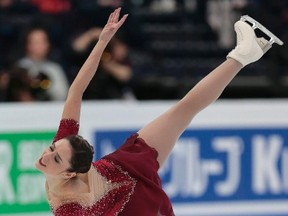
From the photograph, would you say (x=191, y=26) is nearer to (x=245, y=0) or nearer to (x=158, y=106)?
(x=245, y=0)

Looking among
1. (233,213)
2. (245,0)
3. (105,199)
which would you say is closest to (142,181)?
(105,199)

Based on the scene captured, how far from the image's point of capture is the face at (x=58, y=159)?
3586 mm

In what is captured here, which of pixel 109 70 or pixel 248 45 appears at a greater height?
pixel 248 45

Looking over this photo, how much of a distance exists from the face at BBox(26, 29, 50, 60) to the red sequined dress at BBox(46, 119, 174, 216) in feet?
8.56

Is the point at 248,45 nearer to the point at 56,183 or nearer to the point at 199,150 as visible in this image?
the point at 56,183

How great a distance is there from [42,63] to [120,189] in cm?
291

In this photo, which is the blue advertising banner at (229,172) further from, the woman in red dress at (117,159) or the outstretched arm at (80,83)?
the outstretched arm at (80,83)

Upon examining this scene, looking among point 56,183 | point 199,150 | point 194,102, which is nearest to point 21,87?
point 199,150

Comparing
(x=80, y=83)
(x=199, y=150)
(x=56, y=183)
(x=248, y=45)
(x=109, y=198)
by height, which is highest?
(x=248, y=45)

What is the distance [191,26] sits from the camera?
926 cm

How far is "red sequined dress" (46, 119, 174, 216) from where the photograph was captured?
3732 millimetres

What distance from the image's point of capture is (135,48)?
27.4 feet

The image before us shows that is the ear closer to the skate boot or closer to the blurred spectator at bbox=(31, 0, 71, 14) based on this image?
the skate boot

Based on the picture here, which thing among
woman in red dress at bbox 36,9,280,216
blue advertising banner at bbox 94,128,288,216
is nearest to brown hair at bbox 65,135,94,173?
woman in red dress at bbox 36,9,280,216
